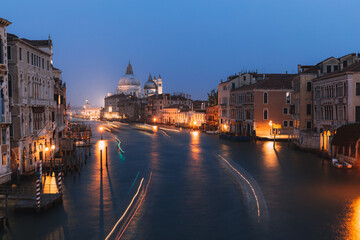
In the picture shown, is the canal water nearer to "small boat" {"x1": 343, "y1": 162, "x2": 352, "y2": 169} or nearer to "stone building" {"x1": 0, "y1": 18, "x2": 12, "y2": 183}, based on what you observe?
"small boat" {"x1": 343, "y1": 162, "x2": 352, "y2": 169}

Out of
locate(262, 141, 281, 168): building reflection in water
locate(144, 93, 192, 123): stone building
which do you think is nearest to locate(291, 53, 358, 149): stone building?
locate(262, 141, 281, 168): building reflection in water

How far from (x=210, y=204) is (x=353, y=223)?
7250mm

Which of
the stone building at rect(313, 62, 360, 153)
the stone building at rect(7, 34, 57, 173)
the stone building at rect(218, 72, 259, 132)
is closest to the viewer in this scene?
the stone building at rect(7, 34, 57, 173)

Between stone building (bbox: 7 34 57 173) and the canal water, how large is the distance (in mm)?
3898

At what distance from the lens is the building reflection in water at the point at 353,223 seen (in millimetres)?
16578

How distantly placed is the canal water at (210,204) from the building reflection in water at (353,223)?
42mm

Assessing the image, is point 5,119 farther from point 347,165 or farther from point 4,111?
point 347,165

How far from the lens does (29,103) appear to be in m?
30.7

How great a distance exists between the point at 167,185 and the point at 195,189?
7.82ft

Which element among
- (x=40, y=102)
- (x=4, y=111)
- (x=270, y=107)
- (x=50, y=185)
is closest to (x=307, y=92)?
(x=270, y=107)

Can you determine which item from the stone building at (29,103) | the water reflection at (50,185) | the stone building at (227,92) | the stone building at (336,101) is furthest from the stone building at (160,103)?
the water reflection at (50,185)

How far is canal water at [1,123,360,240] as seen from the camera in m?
17.2

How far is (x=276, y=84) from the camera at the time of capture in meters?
66.6

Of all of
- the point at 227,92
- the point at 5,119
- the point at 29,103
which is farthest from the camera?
the point at 227,92
